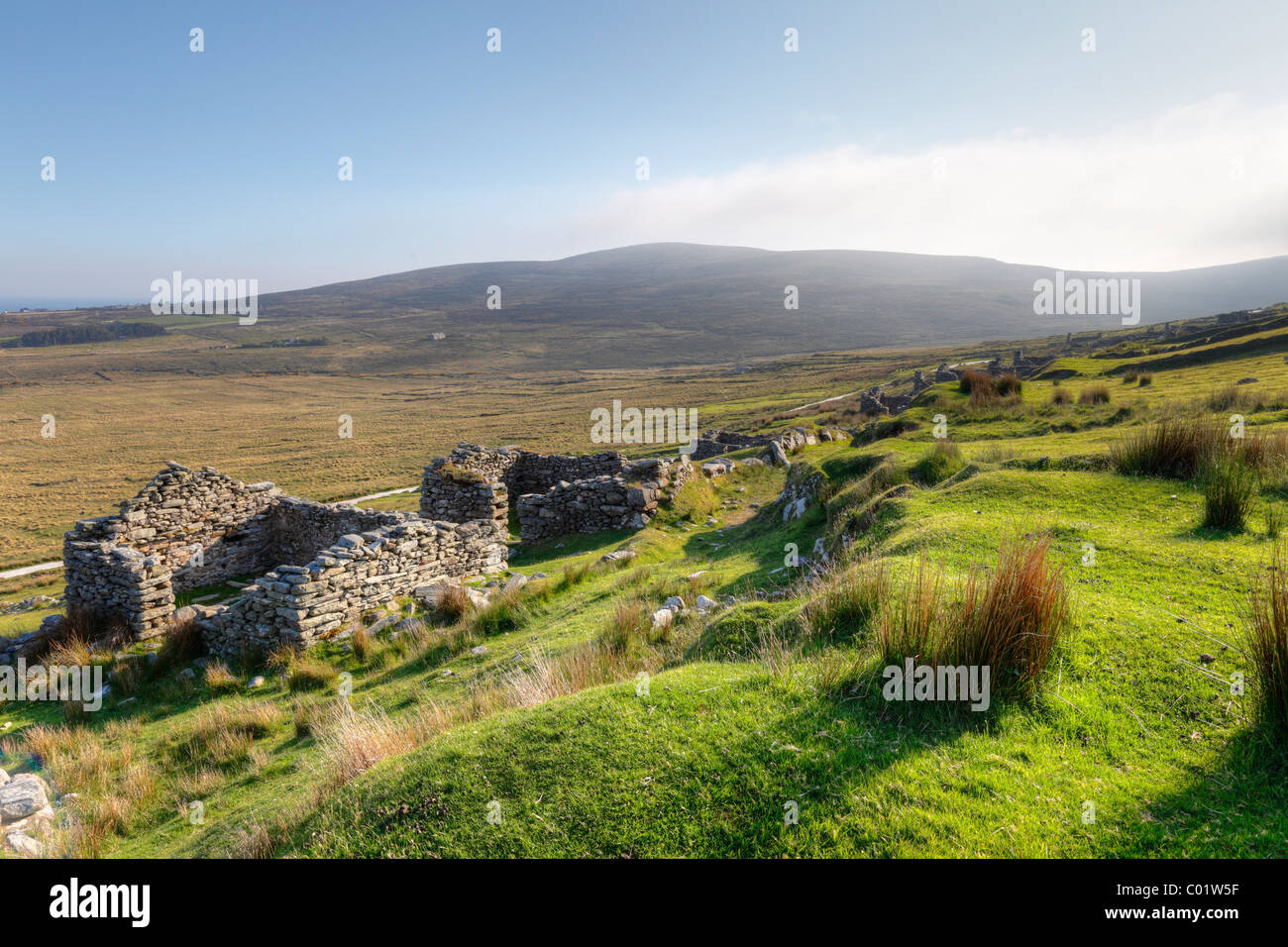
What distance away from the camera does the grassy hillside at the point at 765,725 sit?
3.72 m

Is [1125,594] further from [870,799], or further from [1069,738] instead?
[870,799]

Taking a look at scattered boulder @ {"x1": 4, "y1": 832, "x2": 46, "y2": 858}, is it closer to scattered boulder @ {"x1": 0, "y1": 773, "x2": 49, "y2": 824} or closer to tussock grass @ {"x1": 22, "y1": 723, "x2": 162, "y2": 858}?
tussock grass @ {"x1": 22, "y1": 723, "x2": 162, "y2": 858}

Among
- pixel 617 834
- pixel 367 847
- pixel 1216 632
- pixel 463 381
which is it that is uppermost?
pixel 463 381

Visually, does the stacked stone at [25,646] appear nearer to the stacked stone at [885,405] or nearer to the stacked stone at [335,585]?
the stacked stone at [335,585]

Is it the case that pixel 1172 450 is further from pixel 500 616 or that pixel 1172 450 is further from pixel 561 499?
pixel 561 499

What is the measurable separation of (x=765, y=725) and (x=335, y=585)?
10.3 meters

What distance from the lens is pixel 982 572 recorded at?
671cm

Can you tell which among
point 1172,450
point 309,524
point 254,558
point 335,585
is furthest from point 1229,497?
point 254,558

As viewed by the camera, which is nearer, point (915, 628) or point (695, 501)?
point (915, 628)

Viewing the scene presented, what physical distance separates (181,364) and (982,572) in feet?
593

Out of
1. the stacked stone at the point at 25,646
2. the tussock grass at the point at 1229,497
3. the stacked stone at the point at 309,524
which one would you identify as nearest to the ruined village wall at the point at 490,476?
the stacked stone at the point at 309,524

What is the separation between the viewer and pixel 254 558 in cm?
1900

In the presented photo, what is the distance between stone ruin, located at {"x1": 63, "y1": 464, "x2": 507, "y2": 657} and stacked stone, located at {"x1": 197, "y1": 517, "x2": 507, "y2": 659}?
0.02 meters
